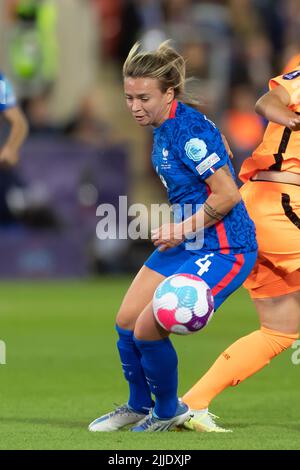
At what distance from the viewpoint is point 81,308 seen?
14.3 meters

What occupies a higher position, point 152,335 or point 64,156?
point 152,335

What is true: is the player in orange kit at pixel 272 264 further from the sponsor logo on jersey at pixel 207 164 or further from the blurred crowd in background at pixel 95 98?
the blurred crowd in background at pixel 95 98

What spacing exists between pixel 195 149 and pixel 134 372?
50.8 inches

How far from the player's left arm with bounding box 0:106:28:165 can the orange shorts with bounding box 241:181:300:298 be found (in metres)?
2.20

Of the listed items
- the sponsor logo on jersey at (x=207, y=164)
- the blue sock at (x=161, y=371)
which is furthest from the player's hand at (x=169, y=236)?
the blue sock at (x=161, y=371)

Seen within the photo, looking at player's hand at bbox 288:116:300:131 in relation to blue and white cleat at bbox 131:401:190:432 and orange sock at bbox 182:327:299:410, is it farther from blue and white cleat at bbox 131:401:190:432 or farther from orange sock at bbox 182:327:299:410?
blue and white cleat at bbox 131:401:190:432

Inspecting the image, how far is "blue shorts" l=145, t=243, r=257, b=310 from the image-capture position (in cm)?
696

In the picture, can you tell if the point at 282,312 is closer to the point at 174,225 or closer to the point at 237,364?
the point at 237,364

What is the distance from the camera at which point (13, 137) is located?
9312 mm

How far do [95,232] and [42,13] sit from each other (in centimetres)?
402

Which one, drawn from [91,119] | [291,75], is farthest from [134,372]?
[91,119]
